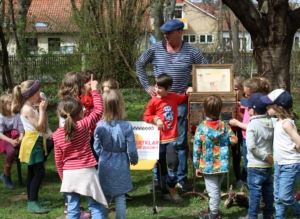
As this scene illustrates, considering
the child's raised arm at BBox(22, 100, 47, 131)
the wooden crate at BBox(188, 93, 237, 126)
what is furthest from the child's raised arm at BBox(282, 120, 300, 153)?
the child's raised arm at BBox(22, 100, 47, 131)

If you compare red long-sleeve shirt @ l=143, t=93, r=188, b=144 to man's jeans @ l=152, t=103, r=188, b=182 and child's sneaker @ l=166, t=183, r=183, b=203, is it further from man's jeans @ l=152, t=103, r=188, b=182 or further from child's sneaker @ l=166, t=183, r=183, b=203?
child's sneaker @ l=166, t=183, r=183, b=203

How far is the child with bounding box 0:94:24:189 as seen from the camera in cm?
679

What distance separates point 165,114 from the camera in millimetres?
5887

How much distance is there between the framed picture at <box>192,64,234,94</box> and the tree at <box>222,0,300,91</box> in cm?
241

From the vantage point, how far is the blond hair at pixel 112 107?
4.67 m

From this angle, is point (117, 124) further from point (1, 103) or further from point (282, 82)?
point (282, 82)

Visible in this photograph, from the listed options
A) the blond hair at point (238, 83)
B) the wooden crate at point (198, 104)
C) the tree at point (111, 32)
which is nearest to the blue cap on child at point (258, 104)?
the wooden crate at point (198, 104)

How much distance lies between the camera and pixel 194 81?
610 centimetres

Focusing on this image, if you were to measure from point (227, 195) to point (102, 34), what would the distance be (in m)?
9.13

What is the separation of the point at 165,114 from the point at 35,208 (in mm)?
1932

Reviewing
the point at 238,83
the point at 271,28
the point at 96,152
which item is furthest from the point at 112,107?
the point at 271,28

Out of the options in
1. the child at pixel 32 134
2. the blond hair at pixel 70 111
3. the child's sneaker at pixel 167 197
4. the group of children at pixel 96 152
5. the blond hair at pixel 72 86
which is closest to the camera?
the blond hair at pixel 70 111

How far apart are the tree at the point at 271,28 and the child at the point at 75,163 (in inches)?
178

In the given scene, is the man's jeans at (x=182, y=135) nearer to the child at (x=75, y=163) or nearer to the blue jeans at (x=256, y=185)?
the blue jeans at (x=256, y=185)
